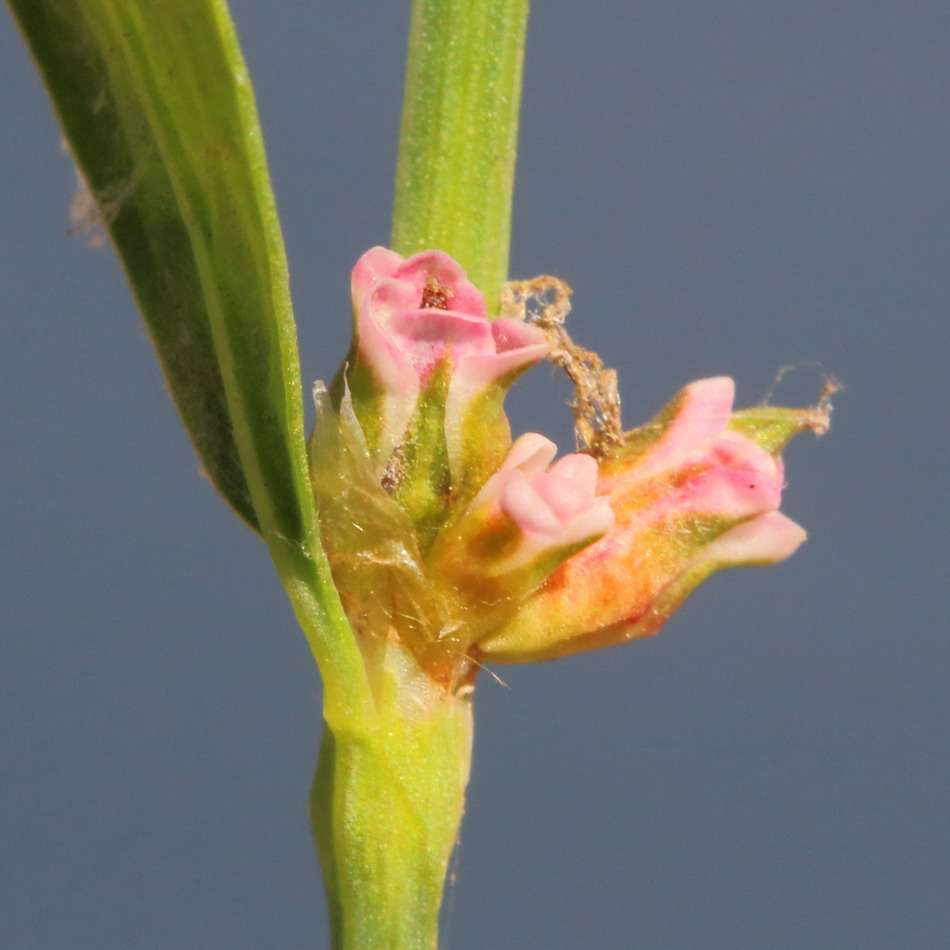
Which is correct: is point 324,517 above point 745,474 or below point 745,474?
below

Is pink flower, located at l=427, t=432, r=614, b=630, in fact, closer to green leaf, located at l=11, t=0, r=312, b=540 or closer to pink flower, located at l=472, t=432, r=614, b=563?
pink flower, located at l=472, t=432, r=614, b=563

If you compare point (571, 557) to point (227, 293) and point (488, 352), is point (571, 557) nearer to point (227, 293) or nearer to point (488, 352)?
point (488, 352)

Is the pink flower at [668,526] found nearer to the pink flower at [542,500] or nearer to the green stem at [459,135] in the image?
the pink flower at [542,500]

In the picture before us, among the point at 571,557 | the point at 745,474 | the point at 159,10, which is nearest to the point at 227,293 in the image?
the point at 159,10

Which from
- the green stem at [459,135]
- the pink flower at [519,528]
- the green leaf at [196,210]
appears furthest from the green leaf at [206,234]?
the green stem at [459,135]

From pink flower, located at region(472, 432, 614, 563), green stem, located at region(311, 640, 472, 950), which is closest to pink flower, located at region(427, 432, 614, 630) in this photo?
pink flower, located at region(472, 432, 614, 563)

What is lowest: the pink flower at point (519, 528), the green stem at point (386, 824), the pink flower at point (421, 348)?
the green stem at point (386, 824)
